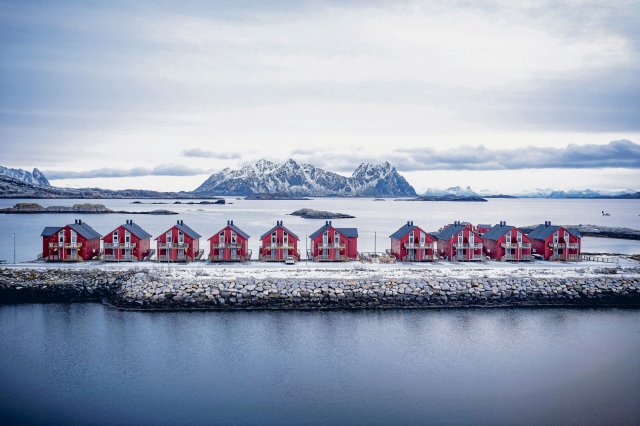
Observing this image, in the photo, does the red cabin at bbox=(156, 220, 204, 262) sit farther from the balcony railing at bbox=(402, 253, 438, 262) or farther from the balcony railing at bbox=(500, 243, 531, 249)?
the balcony railing at bbox=(500, 243, 531, 249)

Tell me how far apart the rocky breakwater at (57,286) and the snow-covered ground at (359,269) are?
120 inches

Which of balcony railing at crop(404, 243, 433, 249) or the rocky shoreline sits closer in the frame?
the rocky shoreline

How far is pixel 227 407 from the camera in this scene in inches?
1083

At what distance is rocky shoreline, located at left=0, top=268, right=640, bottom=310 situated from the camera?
1689 inches

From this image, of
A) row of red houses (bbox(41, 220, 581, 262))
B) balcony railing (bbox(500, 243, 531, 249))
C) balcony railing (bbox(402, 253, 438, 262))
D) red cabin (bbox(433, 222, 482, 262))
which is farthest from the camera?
red cabin (bbox(433, 222, 482, 262))

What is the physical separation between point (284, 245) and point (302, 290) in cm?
1253

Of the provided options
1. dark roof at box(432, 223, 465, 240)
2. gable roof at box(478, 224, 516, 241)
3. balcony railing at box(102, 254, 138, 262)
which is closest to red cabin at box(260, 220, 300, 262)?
balcony railing at box(102, 254, 138, 262)

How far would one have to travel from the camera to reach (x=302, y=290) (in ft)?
144

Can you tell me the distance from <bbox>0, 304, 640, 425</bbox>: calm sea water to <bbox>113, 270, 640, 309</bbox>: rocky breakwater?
144 centimetres

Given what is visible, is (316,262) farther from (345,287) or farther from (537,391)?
(537,391)

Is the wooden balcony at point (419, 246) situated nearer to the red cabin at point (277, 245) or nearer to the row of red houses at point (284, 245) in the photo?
the row of red houses at point (284, 245)

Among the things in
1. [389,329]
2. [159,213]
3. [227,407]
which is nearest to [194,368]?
[227,407]

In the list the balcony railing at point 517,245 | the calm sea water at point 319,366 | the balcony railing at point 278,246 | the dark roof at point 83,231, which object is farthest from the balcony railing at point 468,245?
the dark roof at point 83,231

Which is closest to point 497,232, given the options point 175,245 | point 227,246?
point 227,246
